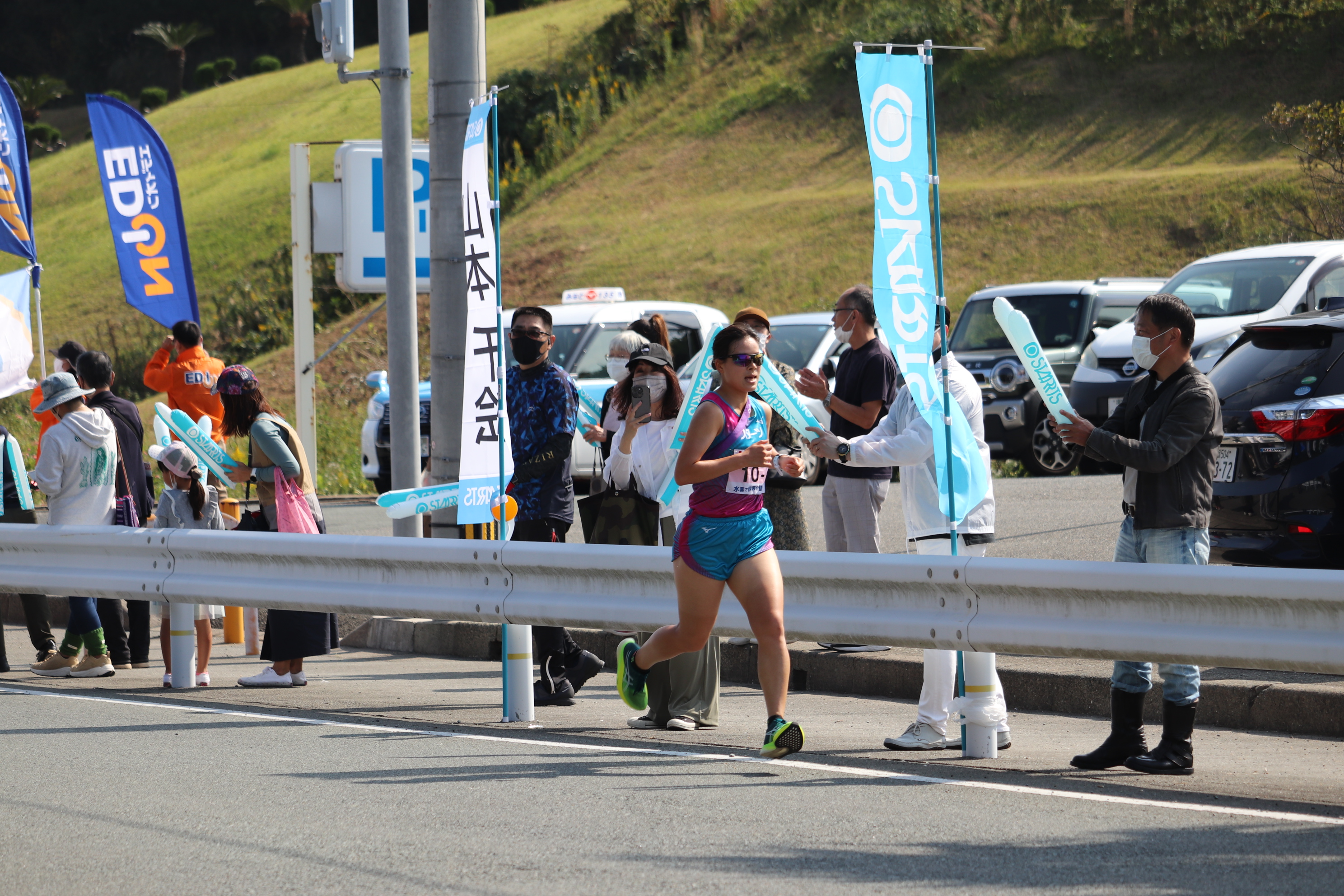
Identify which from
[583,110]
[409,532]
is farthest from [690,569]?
[583,110]

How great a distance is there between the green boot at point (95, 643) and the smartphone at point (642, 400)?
13.0 feet

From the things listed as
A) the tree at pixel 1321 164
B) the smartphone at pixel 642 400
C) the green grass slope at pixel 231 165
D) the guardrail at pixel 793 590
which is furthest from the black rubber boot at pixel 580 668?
the green grass slope at pixel 231 165

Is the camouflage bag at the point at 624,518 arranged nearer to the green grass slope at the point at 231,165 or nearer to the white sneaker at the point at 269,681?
the white sneaker at the point at 269,681

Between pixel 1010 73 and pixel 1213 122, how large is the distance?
510 centimetres

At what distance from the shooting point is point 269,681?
9.19 metres

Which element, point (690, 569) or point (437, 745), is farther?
point (437, 745)

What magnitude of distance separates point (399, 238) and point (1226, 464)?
17.6 ft

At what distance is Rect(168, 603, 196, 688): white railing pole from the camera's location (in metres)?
9.09

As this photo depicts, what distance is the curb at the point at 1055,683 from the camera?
24.7 ft

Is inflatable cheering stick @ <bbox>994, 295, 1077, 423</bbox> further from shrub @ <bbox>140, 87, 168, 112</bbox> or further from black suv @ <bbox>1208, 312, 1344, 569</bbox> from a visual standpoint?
shrub @ <bbox>140, 87, 168, 112</bbox>

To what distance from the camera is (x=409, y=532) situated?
432 inches

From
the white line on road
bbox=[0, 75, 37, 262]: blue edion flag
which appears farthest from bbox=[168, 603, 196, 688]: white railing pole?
bbox=[0, 75, 37, 262]: blue edion flag

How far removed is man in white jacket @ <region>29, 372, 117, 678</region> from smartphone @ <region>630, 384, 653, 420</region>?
3621 mm

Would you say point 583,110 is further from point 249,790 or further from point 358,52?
point 249,790
